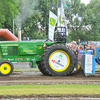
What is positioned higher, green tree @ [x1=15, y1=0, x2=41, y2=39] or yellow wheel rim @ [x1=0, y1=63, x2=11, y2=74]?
green tree @ [x1=15, y1=0, x2=41, y2=39]

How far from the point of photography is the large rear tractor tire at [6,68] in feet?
36.8

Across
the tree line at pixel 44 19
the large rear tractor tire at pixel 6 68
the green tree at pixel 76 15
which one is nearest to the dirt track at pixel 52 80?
the large rear tractor tire at pixel 6 68

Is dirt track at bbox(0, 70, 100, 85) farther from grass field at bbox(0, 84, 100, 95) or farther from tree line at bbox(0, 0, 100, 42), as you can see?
tree line at bbox(0, 0, 100, 42)

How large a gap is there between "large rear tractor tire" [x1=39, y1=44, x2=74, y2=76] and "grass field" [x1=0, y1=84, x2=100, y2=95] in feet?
8.52

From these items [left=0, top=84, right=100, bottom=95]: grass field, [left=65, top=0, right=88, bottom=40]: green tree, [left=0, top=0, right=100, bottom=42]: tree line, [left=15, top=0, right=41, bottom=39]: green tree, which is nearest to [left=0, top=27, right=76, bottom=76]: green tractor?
[left=0, top=84, right=100, bottom=95]: grass field

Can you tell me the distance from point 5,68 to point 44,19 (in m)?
37.5

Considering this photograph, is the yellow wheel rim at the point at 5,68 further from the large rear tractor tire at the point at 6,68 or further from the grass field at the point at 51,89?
the grass field at the point at 51,89

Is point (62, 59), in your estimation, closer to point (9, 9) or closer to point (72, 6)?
point (9, 9)

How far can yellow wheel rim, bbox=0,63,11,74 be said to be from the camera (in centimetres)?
1123

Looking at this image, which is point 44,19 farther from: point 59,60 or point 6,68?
point 6,68

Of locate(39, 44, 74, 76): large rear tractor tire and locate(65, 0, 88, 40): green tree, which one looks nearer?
locate(39, 44, 74, 76): large rear tractor tire

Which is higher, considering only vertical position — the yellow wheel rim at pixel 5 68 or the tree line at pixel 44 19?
the tree line at pixel 44 19

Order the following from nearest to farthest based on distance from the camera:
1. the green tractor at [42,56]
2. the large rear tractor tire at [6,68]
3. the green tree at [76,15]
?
the large rear tractor tire at [6,68] < the green tractor at [42,56] < the green tree at [76,15]

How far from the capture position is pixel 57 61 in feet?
37.8
